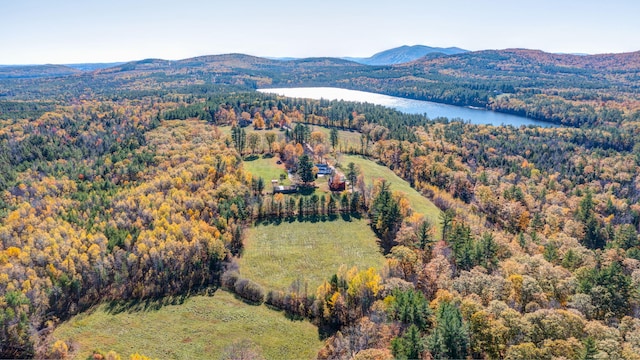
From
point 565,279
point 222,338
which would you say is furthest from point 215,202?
point 565,279

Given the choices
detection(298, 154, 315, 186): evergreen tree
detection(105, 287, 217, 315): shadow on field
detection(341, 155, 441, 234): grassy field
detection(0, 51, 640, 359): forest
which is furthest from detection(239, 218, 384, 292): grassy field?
detection(298, 154, 315, 186): evergreen tree

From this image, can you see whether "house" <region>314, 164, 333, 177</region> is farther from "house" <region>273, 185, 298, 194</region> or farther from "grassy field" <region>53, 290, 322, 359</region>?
"grassy field" <region>53, 290, 322, 359</region>

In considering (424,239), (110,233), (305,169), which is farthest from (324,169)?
(110,233)

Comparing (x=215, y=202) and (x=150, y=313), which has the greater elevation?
(x=215, y=202)

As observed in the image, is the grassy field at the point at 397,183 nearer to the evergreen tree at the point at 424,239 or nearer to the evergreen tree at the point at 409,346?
the evergreen tree at the point at 424,239

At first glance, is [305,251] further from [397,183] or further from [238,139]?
[238,139]

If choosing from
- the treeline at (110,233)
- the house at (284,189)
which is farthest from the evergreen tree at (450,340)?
the house at (284,189)

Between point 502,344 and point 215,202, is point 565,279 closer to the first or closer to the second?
point 502,344
